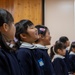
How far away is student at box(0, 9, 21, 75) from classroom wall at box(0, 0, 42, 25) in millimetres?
3898

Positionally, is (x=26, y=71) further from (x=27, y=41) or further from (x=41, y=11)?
(x=41, y=11)

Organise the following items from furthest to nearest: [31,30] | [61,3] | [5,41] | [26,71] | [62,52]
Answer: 1. [61,3]
2. [62,52]
3. [31,30]
4. [26,71]
5. [5,41]

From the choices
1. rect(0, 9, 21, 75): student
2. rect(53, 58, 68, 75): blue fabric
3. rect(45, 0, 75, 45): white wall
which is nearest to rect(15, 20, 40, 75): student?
rect(0, 9, 21, 75): student

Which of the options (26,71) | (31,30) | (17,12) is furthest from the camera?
(17,12)

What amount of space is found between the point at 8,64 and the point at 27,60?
552 mm

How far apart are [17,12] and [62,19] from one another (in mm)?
1328

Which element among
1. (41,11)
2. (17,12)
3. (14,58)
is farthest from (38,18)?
(14,58)

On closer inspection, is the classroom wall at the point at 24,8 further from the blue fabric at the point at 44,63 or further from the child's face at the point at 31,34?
the child's face at the point at 31,34

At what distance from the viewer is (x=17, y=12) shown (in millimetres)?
5180

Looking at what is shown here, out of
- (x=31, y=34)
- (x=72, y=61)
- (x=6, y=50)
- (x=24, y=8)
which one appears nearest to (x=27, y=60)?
(x=31, y=34)

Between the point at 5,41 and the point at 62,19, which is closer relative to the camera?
the point at 5,41

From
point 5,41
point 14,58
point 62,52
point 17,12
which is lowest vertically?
point 62,52

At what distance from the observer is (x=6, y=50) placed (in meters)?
1.23

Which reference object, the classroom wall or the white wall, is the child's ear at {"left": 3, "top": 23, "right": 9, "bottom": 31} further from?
the white wall
